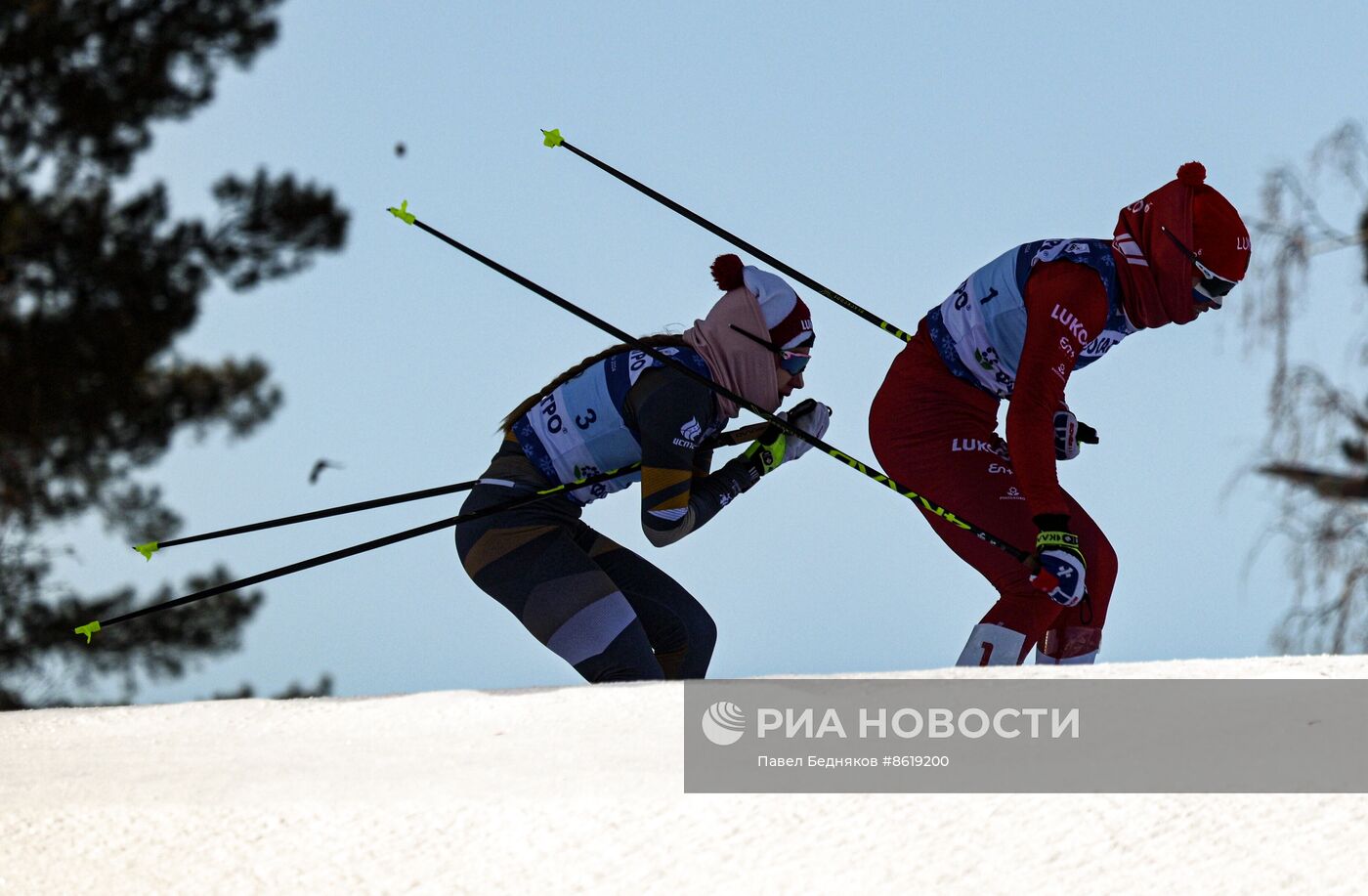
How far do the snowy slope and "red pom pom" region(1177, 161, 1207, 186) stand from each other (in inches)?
49.0

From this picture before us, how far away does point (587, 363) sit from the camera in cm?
393

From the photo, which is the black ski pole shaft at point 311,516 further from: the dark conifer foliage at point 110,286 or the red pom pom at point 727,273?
the dark conifer foliage at point 110,286

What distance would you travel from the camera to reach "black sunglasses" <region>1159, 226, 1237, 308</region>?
3.81 m

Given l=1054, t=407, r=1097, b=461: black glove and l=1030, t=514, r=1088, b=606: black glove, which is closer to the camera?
l=1030, t=514, r=1088, b=606: black glove

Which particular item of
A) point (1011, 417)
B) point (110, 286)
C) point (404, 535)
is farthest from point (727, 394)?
point (110, 286)

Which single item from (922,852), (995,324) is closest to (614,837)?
(922,852)

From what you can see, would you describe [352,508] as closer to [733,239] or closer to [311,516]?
[311,516]

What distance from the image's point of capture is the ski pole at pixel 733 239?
4457 mm

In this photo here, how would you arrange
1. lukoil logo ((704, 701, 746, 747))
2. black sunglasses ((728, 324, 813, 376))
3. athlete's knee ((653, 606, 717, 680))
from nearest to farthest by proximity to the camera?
lukoil logo ((704, 701, 746, 747)) → black sunglasses ((728, 324, 813, 376)) → athlete's knee ((653, 606, 717, 680))

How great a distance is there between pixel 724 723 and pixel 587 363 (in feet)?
3.83

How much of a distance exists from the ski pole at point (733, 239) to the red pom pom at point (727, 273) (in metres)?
0.57

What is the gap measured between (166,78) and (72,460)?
251cm

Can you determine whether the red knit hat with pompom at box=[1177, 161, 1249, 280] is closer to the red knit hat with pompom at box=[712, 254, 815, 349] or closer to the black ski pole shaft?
the red knit hat with pompom at box=[712, 254, 815, 349]

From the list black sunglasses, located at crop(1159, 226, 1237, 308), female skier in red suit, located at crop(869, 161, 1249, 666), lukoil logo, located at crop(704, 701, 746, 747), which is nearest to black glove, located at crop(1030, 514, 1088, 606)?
female skier in red suit, located at crop(869, 161, 1249, 666)
